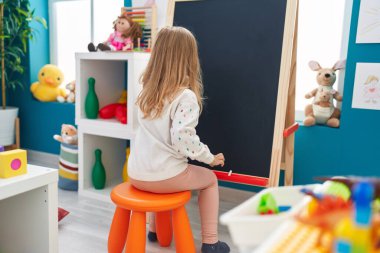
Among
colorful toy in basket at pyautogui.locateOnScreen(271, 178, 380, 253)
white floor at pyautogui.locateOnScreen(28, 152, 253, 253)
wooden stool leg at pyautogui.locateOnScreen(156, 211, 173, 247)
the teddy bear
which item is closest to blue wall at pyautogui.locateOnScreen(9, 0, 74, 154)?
the teddy bear

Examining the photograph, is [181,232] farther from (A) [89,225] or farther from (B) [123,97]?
(B) [123,97]

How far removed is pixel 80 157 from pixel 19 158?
4.23 ft

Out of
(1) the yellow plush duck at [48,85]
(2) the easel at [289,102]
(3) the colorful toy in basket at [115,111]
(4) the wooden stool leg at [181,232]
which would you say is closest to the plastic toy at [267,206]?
(4) the wooden stool leg at [181,232]

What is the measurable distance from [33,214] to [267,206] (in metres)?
1.02

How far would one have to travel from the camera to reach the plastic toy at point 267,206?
30.7 inches

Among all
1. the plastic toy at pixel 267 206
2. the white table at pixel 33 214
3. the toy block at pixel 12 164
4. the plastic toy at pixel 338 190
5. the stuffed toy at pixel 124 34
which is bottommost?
the white table at pixel 33 214

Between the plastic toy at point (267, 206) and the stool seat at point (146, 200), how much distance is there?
836 millimetres

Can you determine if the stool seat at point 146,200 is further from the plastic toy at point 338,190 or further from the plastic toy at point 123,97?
the plastic toy at point 123,97

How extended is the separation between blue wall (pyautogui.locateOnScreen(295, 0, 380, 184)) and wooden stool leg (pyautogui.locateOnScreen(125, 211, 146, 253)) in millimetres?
1146

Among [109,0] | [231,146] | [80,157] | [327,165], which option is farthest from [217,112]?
[109,0]

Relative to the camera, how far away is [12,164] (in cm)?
132

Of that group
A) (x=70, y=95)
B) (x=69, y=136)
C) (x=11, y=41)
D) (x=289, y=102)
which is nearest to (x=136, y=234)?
(x=289, y=102)

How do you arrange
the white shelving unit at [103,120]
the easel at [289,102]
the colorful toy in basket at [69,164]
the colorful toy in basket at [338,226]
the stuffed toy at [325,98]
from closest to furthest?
the colorful toy in basket at [338,226] → the easel at [289,102] → the stuffed toy at [325,98] → the white shelving unit at [103,120] → the colorful toy in basket at [69,164]

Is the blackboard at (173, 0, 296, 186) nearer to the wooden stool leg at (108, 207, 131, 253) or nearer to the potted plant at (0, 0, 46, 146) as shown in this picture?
the wooden stool leg at (108, 207, 131, 253)
